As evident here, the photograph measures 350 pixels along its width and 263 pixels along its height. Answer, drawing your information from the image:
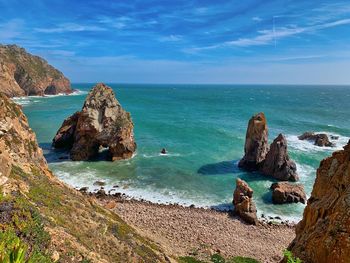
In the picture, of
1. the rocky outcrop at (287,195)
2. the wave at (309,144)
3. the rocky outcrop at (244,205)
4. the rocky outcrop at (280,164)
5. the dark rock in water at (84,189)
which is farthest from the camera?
the wave at (309,144)

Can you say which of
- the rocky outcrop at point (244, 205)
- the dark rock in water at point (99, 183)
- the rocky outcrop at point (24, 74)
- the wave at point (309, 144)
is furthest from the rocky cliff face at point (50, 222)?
the rocky outcrop at point (24, 74)

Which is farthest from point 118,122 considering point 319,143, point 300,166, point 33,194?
point 319,143

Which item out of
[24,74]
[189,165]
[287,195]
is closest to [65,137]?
[189,165]

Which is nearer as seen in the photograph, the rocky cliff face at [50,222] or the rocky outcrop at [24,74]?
the rocky cliff face at [50,222]

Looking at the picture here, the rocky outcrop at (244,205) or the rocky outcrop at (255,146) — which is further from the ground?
the rocky outcrop at (255,146)

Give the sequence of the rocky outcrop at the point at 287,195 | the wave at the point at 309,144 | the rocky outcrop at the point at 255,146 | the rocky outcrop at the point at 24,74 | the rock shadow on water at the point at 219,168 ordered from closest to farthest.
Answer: the rocky outcrop at the point at 287,195 → the rock shadow on water at the point at 219,168 → the rocky outcrop at the point at 255,146 → the wave at the point at 309,144 → the rocky outcrop at the point at 24,74

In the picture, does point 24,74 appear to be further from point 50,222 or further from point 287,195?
point 50,222

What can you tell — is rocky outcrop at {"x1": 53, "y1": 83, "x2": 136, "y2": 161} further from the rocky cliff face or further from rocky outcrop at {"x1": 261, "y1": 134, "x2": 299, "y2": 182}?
the rocky cliff face

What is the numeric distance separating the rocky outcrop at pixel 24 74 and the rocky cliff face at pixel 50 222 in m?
134

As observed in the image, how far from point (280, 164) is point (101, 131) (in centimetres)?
3198

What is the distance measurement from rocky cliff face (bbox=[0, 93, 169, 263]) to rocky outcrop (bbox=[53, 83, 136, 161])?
1111 inches

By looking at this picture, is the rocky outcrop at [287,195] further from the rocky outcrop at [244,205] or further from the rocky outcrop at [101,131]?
the rocky outcrop at [101,131]

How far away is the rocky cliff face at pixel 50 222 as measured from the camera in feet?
45.1

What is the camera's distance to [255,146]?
54.1 metres
